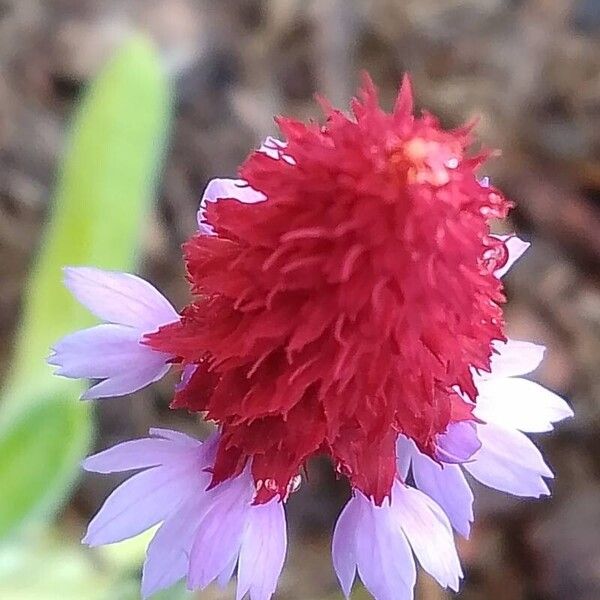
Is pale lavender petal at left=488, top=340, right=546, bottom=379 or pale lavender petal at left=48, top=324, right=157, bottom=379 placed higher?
pale lavender petal at left=488, top=340, right=546, bottom=379

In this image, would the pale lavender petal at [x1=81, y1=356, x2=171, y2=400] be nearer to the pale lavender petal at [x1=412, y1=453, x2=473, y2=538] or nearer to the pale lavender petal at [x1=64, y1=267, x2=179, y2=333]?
the pale lavender petal at [x1=64, y1=267, x2=179, y2=333]

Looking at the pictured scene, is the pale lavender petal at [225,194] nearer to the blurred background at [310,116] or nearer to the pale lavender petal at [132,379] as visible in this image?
the pale lavender petal at [132,379]

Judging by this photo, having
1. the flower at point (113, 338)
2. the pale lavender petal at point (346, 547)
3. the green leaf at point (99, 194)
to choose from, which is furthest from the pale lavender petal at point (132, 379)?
the green leaf at point (99, 194)

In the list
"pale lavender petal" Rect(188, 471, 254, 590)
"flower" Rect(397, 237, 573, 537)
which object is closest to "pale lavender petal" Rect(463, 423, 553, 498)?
"flower" Rect(397, 237, 573, 537)

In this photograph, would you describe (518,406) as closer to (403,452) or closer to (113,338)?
(403,452)


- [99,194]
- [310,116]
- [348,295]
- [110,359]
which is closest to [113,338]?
[110,359]

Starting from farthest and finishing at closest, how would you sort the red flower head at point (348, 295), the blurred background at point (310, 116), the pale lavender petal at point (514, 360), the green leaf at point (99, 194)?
the blurred background at point (310, 116) < the green leaf at point (99, 194) < the pale lavender petal at point (514, 360) < the red flower head at point (348, 295)

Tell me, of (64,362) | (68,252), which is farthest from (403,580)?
(68,252)
